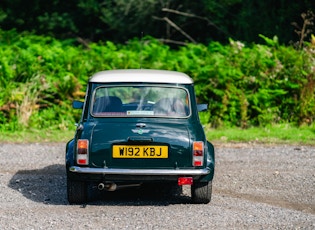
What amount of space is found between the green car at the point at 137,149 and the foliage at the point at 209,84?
22.4ft

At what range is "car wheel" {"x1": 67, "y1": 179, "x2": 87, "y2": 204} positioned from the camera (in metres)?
9.15

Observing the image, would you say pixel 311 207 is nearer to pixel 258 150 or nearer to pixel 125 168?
pixel 125 168

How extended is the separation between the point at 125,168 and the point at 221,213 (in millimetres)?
1162

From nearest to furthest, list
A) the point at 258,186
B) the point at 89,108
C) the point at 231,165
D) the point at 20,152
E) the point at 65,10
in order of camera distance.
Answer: the point at 89,108 < the point at 258,186 < the point at 231,165 < the point at 20,152 < the point at 65,10

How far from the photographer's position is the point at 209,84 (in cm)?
1678

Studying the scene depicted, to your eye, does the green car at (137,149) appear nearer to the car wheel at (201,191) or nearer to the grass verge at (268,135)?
the car wheel at (201,191)

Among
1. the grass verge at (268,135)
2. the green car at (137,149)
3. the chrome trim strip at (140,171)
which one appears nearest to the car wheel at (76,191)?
the green car at (137,149)

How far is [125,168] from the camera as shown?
8.88 m

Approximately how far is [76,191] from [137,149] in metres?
0.89

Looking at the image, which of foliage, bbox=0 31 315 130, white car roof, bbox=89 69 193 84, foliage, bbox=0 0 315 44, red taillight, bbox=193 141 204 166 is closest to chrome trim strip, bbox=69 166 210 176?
red taillight, bbox=193 141 204 166

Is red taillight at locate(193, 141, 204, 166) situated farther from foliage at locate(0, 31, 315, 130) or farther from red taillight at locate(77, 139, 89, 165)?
foliage at locate(0, 31, 315, 130)

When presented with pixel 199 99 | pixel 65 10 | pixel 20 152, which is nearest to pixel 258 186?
pixel 20 152

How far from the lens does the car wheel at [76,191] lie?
9.15 m

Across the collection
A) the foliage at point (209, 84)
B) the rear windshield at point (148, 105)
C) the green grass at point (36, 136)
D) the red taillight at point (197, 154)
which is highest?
the rear windshield at point (148, 105)
